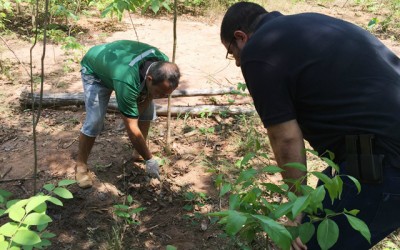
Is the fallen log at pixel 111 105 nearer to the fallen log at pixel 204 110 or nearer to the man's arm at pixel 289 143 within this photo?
the fallen log at pixel 204 110

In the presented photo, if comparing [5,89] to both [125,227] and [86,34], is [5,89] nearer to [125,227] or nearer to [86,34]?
[86,34]

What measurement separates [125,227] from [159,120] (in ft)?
5.89

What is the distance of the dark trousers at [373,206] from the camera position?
1.54 m

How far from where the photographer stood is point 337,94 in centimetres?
154

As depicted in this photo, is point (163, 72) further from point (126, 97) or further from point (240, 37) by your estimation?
point (240, 37)

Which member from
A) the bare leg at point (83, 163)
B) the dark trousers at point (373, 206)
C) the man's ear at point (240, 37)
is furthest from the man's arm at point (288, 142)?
the bare leg at point (83, 163)

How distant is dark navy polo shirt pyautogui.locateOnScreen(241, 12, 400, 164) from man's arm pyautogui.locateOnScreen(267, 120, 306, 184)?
0.04 m

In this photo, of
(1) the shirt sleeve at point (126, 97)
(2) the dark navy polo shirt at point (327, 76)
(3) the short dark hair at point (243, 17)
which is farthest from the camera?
(1) the shirt sleeve at point (126, 97)

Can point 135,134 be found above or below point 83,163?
above

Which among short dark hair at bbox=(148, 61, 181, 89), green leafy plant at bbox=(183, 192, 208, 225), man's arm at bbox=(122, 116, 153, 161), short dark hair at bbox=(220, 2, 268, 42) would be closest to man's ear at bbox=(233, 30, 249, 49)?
short dark hair at bbox=(220, 2, 268, 42)

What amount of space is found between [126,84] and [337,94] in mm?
1734

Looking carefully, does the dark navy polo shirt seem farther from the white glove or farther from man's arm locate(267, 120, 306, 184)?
the white glove

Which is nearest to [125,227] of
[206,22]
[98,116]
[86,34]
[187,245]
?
[187,245]

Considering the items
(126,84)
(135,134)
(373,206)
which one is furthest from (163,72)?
(373,206)
